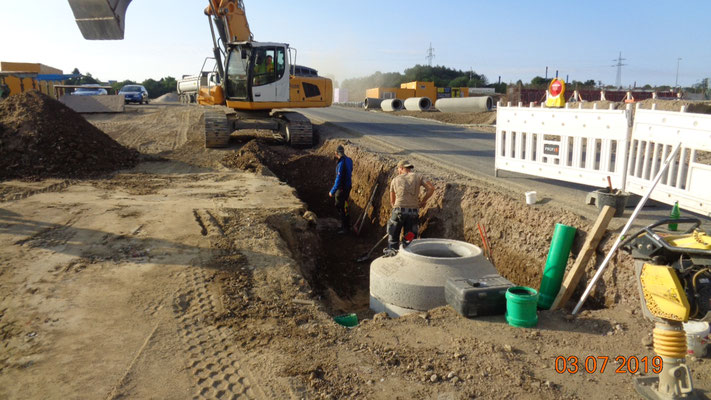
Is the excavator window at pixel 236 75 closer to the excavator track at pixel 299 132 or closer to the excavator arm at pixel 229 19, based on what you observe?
the excavator arm at pixel 229 19

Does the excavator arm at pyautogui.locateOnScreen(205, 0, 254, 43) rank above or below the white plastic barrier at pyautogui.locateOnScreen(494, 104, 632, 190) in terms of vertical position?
above

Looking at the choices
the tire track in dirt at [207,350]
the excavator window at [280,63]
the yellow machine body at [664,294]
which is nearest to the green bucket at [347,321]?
the tire track in dirt at [207,350]

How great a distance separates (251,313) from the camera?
5703 millimetres

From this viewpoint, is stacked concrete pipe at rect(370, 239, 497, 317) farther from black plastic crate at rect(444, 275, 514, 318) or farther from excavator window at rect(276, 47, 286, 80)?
excavator window at rect(276, 47, 286, 80)

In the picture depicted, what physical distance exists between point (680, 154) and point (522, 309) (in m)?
3.07

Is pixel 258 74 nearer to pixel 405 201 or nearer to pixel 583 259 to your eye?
pixel 405 201

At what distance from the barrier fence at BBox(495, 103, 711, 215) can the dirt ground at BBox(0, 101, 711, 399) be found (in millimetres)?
905

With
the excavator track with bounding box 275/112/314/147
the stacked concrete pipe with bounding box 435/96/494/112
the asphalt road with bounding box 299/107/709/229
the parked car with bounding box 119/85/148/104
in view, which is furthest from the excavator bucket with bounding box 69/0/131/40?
the parked car with bounding box 119/85/148/104

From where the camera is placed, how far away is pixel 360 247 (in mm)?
11344

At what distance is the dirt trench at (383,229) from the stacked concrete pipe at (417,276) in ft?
2.63

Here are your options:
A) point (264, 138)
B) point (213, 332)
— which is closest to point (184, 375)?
point (213, 332)

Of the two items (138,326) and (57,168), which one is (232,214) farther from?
(57,168)
